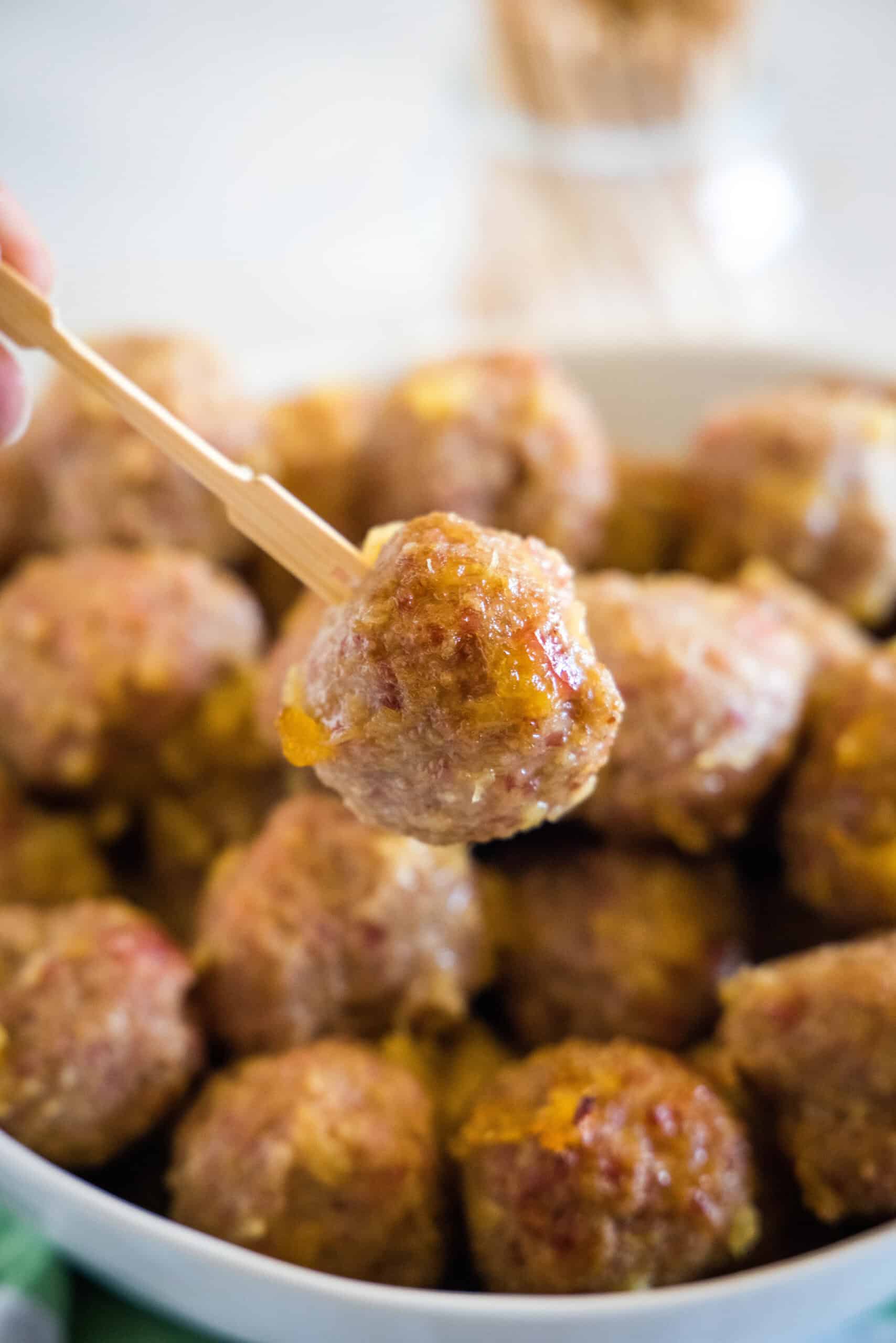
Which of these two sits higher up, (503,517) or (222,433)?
(222,433)

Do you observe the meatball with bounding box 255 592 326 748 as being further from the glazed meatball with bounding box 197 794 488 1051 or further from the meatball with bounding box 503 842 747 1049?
the meatball with bounding box 503 842 747 1049

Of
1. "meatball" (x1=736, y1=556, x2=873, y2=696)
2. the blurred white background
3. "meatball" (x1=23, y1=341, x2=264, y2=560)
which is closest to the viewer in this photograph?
"meatball" (x1=736, y1=556, x2=873, y2=696)

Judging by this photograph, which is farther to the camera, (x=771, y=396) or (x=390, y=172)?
(x=390, y=172)

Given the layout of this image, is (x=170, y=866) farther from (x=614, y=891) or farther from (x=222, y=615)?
(x=614, y=891)

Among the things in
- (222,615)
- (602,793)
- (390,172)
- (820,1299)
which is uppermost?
(222,615)

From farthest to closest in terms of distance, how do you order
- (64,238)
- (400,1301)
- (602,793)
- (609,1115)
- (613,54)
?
(64,238), (613,54), (602,793), (609,1115), (400,1301)

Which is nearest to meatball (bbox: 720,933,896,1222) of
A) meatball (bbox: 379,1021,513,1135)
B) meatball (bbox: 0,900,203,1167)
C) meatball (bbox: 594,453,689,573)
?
meatball (bbox: 379,1021,513,1135)

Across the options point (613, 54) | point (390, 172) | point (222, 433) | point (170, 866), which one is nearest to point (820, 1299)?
point (170, 866)
